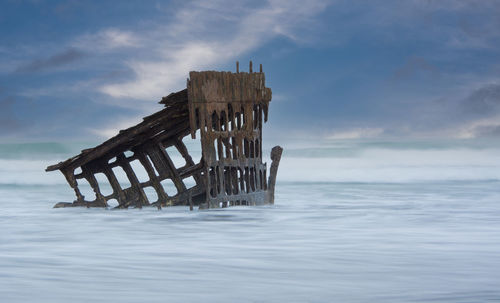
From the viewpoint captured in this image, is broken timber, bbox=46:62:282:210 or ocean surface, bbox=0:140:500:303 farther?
broken timber, bbox=46:62:282:210

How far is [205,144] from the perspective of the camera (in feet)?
61.2

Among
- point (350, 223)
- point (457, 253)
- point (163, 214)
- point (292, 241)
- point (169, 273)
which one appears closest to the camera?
point (169, 273)

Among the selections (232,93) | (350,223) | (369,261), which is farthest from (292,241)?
(232,93)

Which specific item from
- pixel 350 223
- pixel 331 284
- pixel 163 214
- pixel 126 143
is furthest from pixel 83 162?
pixel 331 284

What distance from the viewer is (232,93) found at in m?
18.8

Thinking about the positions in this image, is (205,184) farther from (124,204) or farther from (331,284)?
(331,284)

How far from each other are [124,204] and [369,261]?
34.3 ft

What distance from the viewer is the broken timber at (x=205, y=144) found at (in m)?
18.6

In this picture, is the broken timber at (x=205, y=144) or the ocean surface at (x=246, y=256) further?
the broken timber at (x=205, y=144)

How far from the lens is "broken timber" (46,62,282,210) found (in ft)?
61.2

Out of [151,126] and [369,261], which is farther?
[151,126]

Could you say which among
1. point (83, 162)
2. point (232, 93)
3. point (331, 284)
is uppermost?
point (232, 93)

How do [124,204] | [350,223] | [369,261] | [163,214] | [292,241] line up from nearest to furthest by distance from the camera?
[369,261] → [292,241] → [350,223] → [163,214] → [124,204]

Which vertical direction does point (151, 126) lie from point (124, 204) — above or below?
above
